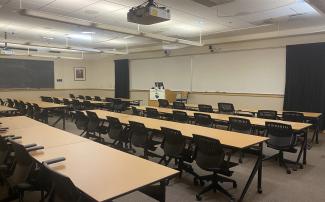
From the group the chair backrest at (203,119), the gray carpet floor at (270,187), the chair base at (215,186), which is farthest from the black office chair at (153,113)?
the chair base at (215,186)

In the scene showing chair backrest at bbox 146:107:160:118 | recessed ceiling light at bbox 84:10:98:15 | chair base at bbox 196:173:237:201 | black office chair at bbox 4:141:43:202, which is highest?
recessed ceiling light at bbox 84:10:98:15

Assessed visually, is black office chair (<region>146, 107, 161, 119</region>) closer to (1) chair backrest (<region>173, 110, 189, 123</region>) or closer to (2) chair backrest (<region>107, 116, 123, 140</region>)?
(1) chair backrest (<region>173, 110, 189, 123</region>)

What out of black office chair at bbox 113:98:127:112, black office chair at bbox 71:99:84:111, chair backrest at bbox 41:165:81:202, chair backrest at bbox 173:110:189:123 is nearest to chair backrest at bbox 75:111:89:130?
chair backrest at bbox 173:110:189:123

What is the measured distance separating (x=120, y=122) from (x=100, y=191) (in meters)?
3.21

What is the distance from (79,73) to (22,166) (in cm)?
1297

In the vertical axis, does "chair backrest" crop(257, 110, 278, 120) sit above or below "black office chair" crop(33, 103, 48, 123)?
above

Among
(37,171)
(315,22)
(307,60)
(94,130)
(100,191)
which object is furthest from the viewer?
(307,60)

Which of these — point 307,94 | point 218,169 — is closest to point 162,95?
point 307,94

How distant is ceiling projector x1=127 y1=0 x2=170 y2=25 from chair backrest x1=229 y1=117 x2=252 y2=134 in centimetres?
243

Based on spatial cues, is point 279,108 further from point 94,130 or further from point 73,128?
point 73,128

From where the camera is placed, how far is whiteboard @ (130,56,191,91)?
35.8ft

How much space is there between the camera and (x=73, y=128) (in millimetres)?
8102

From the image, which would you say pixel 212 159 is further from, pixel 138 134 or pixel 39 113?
pixel 39 113

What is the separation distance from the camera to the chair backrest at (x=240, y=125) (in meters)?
4.89
